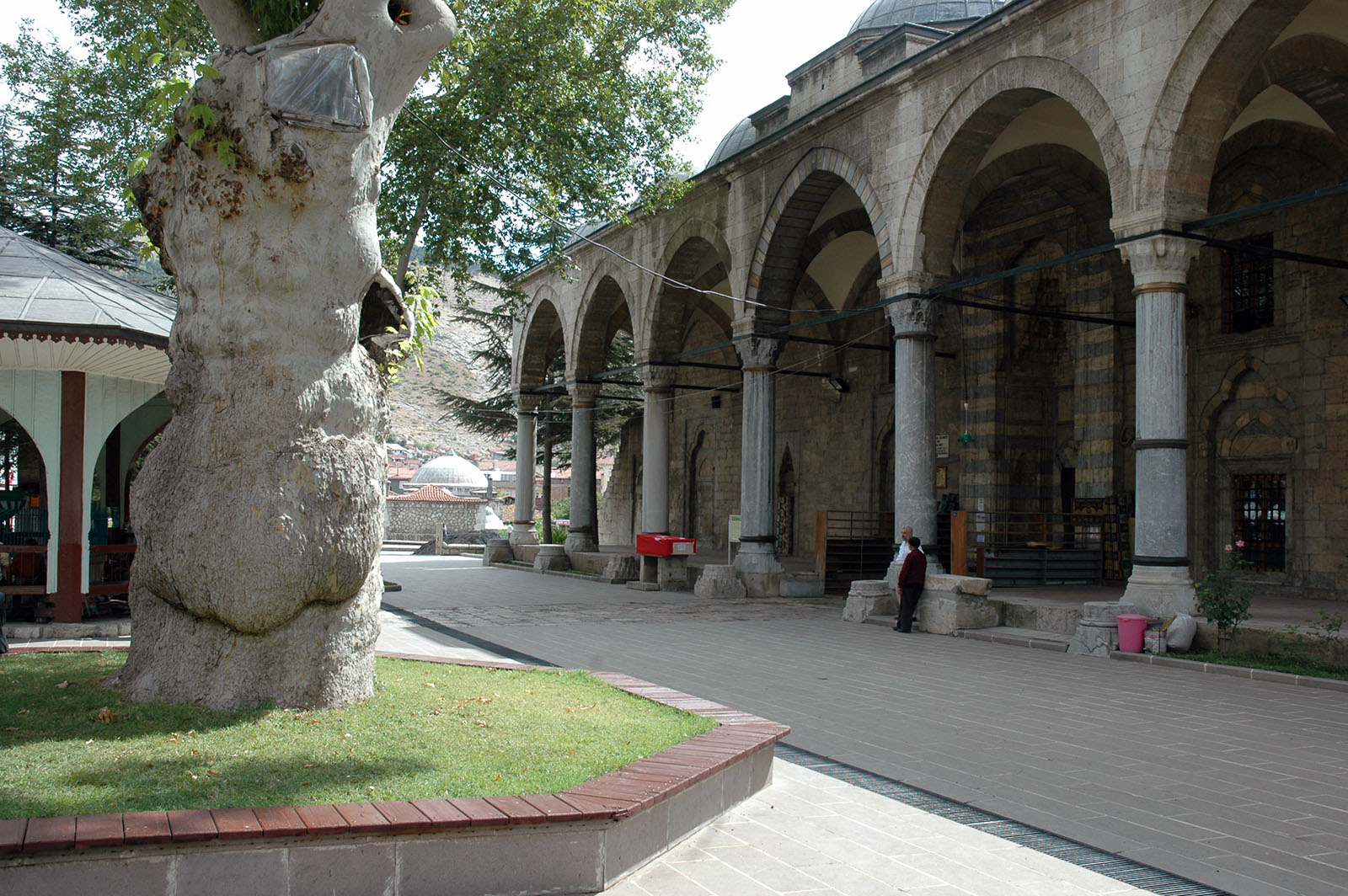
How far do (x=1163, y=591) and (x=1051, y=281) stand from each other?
9.16 metres

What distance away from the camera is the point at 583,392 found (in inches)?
923

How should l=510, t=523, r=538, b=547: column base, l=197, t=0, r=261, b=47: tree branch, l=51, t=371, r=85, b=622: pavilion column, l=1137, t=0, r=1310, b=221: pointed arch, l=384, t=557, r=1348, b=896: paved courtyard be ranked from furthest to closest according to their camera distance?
l=510, t=523, r=538, b=547: column base, l=1137, t=0, r=1310, b=221: pointed arch, l=51, t=371, r=85, b=622: pavilion column, l=197, t=0, r=261, b=47: tree branch, l=384, t=557, r=1348, b=896: paved courtyard

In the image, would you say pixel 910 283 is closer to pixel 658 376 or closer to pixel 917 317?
pixel 917 317

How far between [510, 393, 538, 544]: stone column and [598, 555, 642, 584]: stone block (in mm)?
5820

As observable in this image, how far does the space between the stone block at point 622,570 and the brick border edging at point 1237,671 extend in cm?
1109

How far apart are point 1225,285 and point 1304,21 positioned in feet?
14.9

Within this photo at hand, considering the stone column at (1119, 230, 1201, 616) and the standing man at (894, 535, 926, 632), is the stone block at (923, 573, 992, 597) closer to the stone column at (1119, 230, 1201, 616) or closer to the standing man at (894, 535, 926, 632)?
the standing man at (894, 535, 926, 632)

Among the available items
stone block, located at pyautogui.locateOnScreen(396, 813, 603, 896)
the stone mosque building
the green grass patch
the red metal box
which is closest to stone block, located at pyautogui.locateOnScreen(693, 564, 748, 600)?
the stone mosque building

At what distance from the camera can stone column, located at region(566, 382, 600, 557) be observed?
23.3 m

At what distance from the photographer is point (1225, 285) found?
15656 mm

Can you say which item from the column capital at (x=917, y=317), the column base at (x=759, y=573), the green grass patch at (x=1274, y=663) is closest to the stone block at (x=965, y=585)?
the green grass patch at (x=1274, y=663)

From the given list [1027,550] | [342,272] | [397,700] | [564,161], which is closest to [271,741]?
[397,700]

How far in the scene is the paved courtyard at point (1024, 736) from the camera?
13.6 ft

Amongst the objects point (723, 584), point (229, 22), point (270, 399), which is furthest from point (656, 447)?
point (270, 399)
